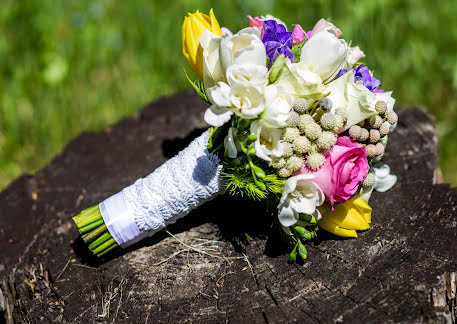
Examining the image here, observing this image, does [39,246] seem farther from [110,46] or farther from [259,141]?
[110,46]

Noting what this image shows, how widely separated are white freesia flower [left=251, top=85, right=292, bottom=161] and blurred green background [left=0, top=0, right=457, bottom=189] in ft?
5.94

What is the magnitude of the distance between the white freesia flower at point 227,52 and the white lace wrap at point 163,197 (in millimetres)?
286

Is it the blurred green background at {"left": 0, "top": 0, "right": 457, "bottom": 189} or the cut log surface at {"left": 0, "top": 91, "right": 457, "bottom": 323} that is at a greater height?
the blurred green background at {"left": 0, "top": 0, "right": 457, "bottom": 189}

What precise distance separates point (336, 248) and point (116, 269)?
0.88 metres

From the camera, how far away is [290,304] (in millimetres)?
1617

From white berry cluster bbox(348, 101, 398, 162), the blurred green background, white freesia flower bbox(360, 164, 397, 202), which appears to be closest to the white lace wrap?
white berry cluster bbox(348, 101, 398, 162)

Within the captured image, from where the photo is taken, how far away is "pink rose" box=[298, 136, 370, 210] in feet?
5.36

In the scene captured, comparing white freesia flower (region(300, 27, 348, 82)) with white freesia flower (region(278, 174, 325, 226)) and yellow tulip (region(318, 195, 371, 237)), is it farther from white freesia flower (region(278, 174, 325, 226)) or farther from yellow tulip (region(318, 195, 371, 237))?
yellow tulip (region(318, 195, 371, 237))

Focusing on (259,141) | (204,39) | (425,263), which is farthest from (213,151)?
(425,263)

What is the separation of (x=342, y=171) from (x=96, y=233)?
3.36ft

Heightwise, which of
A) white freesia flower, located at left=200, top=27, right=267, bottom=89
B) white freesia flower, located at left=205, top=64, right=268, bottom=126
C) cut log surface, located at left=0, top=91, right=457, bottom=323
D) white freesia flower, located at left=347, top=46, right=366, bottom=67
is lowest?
cut log surface, located at left=0, top=91, right=457, bottom=323

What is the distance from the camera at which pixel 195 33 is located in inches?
71.9

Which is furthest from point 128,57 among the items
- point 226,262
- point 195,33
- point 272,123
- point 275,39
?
point 272,123

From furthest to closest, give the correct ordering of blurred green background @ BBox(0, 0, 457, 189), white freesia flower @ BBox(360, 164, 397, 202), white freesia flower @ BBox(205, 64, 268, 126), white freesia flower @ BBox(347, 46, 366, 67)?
blurred green background @ BBox(0, 0, 457, 189) < white freesia flower @ BBox(360, 164, 397, 202) < white freesia flower @ BBox(347, 46, 366, 67) < white freesia flower @ BBox(205, 64, 268, 126)
